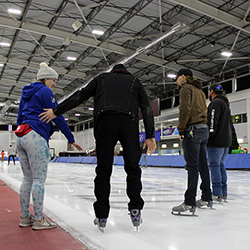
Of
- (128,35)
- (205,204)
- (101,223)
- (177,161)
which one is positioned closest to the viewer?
(101,223)

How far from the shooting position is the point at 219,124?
3.37 m

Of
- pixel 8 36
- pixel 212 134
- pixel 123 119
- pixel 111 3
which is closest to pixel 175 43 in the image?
pixel 111 3

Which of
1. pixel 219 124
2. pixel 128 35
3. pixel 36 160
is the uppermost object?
pixel 128 35

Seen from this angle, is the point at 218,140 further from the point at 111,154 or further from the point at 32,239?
the point at 32,239

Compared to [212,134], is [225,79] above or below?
above

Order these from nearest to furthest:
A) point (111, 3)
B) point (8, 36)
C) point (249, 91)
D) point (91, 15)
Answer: point (111, 3) → point (91, 15) → point (8, 36) → point (249, 91)

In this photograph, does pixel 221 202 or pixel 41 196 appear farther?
pixel 221 202

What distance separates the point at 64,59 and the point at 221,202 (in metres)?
19.0

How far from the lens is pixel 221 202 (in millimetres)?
3355

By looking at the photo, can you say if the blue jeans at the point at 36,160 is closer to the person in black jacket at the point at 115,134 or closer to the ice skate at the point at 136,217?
the person in black jacket at the point at 115,134

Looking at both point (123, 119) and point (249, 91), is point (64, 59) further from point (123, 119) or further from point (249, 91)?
point (123, 119)

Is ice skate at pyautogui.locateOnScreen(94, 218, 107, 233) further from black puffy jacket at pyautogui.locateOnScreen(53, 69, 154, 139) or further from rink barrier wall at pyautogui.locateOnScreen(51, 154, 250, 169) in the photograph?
rink barrier wall at pyautogui.locateOnScreen(51, 154, 250, 169)

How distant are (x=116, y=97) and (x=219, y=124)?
1.77m

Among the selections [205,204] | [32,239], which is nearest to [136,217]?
[32,239]
